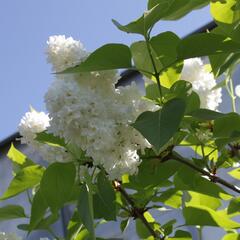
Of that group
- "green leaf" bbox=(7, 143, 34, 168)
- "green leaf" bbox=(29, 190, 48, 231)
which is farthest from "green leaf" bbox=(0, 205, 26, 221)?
"green leaf" bbox=(29, 190, 48, 231)

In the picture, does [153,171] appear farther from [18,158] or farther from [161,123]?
[18,158]

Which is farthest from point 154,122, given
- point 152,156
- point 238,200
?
point 238,200

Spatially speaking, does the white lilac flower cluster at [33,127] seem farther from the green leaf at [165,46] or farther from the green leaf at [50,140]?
the green leaf at [165,46]

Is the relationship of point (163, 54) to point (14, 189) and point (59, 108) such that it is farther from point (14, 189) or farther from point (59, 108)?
point (14, 189)

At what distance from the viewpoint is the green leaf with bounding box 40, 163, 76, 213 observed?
2.13ft

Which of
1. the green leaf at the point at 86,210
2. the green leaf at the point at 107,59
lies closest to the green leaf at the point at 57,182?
the green leaf at the point at 86,210

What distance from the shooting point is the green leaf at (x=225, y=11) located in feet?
2.21

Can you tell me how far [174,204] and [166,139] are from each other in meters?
0.37

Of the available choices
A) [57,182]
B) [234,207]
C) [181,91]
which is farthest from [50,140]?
[234,207]

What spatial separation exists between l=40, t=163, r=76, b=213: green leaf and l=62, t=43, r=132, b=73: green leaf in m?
0.12

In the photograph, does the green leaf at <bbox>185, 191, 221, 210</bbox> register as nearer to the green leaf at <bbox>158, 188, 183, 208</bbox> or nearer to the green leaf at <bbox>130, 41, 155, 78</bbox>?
the green leaf at <bbox>158, 188, 183, 208</bbox>

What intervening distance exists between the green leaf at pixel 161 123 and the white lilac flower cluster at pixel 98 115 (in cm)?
3

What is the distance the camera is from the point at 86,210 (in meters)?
0.61

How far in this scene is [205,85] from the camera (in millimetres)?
739
